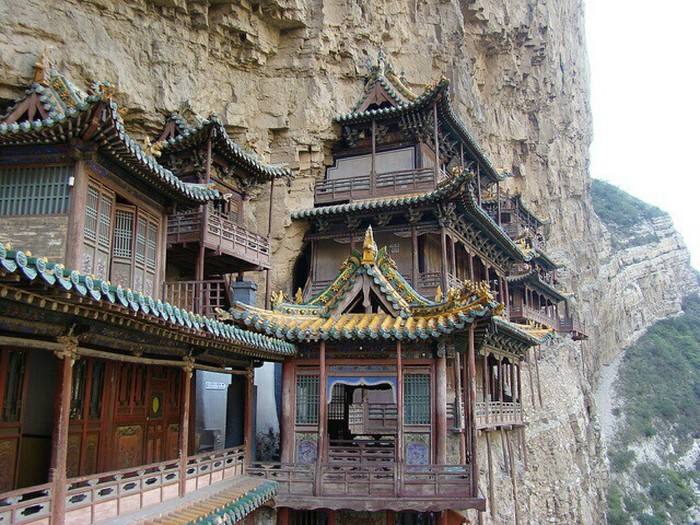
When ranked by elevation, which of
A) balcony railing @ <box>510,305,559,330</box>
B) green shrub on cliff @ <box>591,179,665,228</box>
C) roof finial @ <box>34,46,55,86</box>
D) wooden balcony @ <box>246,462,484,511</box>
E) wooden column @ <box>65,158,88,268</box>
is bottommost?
wooden balcony @ <box>246,462,484,511</box>

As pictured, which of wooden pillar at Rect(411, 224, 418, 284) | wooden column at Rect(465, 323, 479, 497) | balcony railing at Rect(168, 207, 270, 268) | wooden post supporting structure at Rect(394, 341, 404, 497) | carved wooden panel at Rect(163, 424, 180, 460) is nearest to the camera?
wooden column at Rect(465, 323, 479, 497)

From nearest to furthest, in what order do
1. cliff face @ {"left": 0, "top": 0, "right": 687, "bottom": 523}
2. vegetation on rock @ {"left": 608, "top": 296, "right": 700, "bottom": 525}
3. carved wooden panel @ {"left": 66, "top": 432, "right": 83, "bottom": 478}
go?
carved wooden panel @ {"left": 66, "top": 432, "right": 83, "bottom": 478}
cliff face @ {"left": 0, "top": 0, "right": 687, "bottom": 523}
vegetation on rock @ {"left": 608, "top": 296, "right": 700, "bottom": 525}

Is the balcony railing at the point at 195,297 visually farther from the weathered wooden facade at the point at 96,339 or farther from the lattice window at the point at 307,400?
the lattice window at the point at 307,400

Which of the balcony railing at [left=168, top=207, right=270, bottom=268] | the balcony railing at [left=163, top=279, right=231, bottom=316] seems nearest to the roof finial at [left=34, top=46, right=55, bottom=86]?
the balcony railing at [left=168, top=207, right=270, bottom=268]

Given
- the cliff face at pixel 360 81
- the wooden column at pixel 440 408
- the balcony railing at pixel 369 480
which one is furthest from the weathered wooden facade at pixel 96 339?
the cliff face at pixel 360 81

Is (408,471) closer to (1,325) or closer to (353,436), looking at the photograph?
(353,436)

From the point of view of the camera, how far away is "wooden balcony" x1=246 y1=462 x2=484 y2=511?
11.4 meters

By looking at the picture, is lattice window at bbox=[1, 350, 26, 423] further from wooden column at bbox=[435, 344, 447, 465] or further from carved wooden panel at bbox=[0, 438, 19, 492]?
wooden column at bbox=[435, 344, 447, 465]

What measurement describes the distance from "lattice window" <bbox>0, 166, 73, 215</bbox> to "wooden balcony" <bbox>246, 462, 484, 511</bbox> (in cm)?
671

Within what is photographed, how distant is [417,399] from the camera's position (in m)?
12.6

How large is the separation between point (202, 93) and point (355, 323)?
11.2 meters

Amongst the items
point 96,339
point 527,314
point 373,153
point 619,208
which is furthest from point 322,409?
point 619,208

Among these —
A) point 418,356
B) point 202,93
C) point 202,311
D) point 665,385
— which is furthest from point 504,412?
point 665,385

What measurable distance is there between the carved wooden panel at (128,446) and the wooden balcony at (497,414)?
28.6ft
